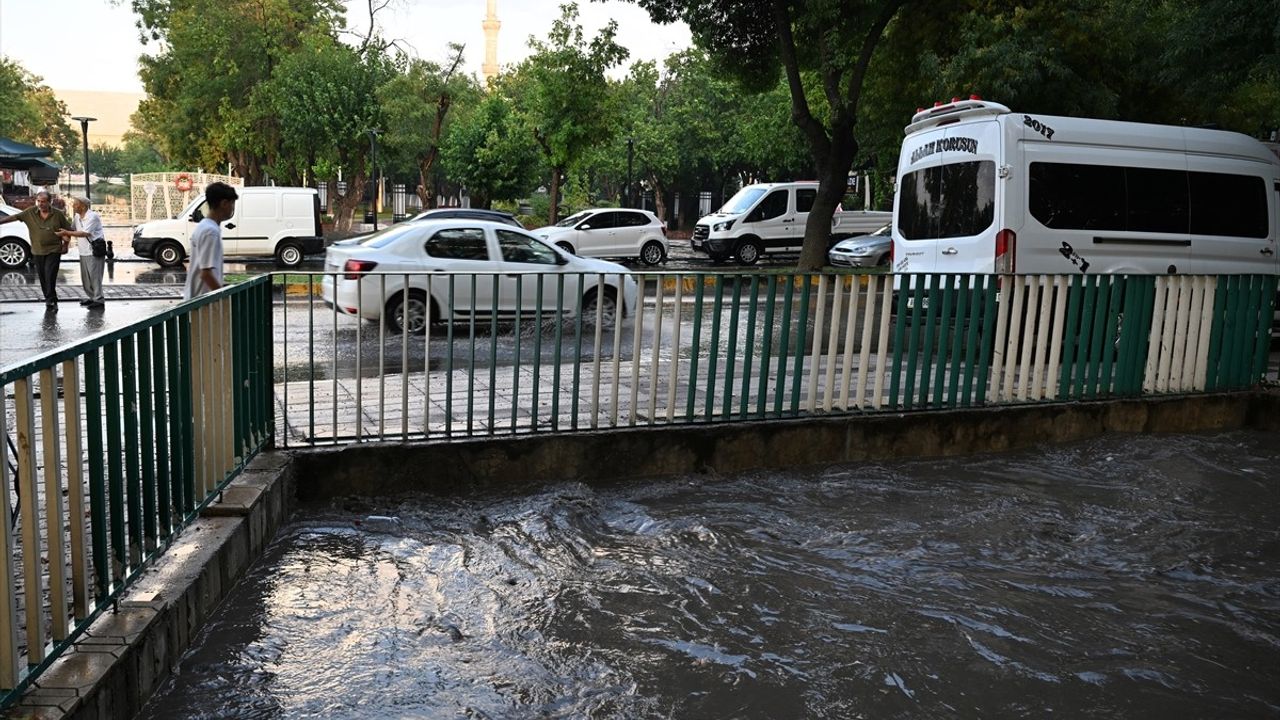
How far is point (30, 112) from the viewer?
68.9 m

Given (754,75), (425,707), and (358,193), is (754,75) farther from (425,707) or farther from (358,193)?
(358,193)

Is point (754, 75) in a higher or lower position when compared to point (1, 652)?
higher

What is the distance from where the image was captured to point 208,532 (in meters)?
4.61

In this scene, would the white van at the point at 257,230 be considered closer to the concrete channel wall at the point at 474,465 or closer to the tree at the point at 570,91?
the tree at the point at 570,91

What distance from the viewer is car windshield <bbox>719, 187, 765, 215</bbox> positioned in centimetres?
2745

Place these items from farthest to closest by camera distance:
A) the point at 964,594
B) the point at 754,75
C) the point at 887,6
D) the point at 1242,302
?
the point at 754,75 → the point at 887,6 → the point at 1242,302 → the point at 964,594

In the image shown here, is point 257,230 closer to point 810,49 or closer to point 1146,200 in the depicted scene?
point 810,49

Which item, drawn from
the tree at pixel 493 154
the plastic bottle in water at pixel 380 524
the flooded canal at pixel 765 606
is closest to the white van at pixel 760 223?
the tree at pixel 493 154

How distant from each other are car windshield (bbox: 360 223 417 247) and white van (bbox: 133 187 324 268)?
10916 millimetres

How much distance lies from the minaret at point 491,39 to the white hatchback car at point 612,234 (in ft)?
469

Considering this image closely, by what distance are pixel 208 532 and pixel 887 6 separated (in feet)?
59.2

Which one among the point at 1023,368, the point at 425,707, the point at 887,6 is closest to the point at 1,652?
the point at 425,707

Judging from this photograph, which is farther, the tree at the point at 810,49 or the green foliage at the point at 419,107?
the green foliage at the point at 419,107

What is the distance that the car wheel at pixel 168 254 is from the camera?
24.0m
